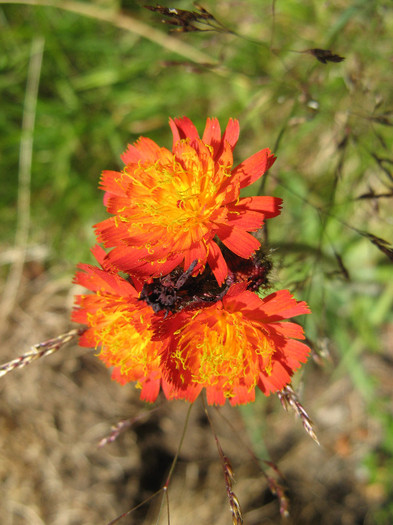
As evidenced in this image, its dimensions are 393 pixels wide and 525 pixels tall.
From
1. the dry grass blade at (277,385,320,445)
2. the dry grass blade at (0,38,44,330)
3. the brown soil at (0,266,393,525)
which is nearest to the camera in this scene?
the dry grass blade at (277,385,320,445)

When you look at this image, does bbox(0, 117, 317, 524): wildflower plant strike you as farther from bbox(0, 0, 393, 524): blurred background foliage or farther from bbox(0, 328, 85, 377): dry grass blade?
bbox(0, 0, 393, 524): blurred background foliage

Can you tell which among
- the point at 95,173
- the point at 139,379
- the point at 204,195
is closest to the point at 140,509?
the point at 139,379

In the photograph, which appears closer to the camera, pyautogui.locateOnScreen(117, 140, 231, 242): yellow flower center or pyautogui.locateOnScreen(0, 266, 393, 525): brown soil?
pyautogui.locateOnScreen(117, 140, 231, 242): yellow flower center

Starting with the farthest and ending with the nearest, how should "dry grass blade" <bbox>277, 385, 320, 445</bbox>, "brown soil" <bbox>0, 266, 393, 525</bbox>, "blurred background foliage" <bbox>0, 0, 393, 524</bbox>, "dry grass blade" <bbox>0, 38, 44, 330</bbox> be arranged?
1. "brown soil" <bbox>0, 266, 393, 525</bbox>
2. "dry grass blade" <bbox>0, 38, 44, 330</bbox>
3. "blurred background foliage" <bbox>0, 0, 393, 524</bbox>
4. "dry grass blade" <bbox>277, 385, 320, 445</bbox>

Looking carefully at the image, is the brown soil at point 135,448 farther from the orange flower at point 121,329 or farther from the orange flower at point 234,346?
the orange flower at point 234,346

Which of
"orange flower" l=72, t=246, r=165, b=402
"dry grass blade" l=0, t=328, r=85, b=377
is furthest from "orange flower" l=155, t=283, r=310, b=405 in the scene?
"dry grass blade" l=0, t=328, r=85, b=377

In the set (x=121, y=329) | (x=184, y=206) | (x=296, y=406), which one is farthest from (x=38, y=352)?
(x=296, y=406)

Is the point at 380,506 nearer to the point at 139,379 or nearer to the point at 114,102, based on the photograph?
the point at 139,379

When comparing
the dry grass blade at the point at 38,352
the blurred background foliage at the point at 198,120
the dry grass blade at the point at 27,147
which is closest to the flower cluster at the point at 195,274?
the dry grass blade at the point at 38,352
